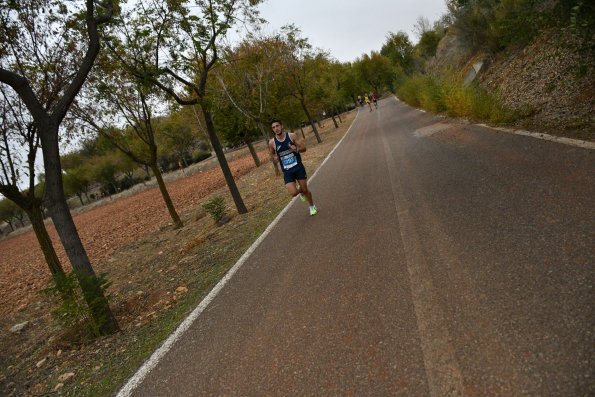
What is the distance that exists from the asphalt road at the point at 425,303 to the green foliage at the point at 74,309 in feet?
5.15

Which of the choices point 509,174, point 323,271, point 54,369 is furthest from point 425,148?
point 54,369

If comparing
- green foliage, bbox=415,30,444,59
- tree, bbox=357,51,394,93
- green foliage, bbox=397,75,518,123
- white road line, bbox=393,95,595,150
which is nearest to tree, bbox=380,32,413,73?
green foliage, bbox=415,30,444,59

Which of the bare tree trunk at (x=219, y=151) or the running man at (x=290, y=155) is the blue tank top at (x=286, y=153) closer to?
the running man at (x=290, y=155)

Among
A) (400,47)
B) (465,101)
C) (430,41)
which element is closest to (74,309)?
(465,101)

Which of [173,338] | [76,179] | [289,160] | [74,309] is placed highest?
[76,179]

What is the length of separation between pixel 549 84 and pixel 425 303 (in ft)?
34.0

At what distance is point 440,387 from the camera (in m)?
2.36

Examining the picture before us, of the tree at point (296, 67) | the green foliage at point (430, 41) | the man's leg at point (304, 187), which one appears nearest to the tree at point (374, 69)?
the green foliage at point (430, 41)

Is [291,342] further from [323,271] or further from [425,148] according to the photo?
[425,148]

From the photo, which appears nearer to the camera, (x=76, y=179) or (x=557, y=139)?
(x=557, y=139)

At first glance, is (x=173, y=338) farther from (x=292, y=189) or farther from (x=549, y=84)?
(x=549, y=84)

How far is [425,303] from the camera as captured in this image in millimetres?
3289

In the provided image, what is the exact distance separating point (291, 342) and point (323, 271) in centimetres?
139

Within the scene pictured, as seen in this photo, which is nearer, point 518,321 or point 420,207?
point 518,321
